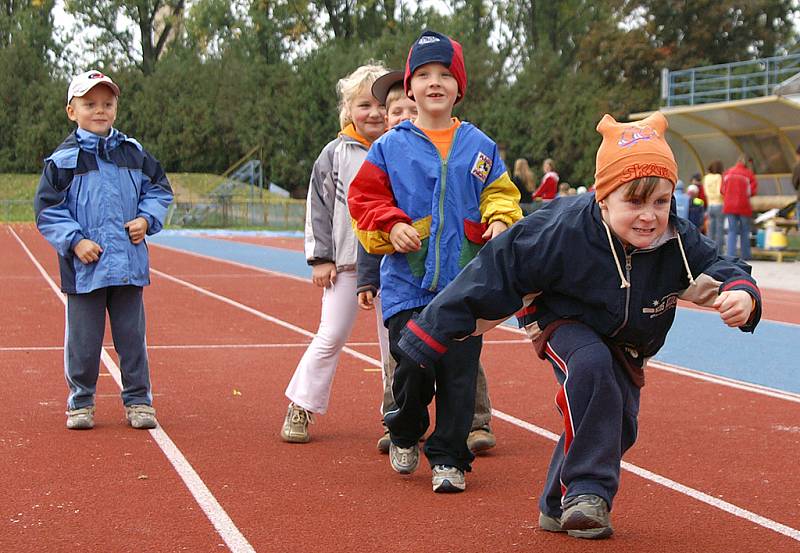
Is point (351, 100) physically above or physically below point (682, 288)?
above

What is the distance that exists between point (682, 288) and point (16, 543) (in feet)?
7.87

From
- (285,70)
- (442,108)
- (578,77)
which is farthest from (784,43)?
(442,108)

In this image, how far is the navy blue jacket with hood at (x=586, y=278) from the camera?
157 inches

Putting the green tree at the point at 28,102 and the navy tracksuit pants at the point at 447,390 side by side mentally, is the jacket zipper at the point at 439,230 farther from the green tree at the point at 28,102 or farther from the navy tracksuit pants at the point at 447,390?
the green tree at the point at 28,102

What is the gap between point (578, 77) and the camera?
51375 millimetres

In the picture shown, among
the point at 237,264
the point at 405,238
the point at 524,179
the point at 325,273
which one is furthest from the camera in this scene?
the point at 237,264

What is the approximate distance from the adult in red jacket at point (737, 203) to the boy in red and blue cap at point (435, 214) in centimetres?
1650

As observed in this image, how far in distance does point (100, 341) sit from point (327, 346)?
127 cm

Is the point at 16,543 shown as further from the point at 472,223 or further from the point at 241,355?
the point at 241,355

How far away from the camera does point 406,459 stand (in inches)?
205

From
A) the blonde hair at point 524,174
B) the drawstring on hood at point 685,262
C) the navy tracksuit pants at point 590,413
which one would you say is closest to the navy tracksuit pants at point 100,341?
the navy tracksuit pants at point 590,413

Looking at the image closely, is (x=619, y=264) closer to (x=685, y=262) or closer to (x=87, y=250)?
(x=685, y=262)

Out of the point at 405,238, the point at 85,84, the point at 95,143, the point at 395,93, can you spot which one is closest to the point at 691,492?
the point at 405,238

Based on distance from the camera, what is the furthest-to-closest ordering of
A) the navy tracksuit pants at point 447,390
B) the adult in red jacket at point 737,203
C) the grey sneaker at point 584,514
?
the adult in red jacket at point 737,203
the navy tracksuit pants at point 447,390
the grey sneaker at point 584,514
